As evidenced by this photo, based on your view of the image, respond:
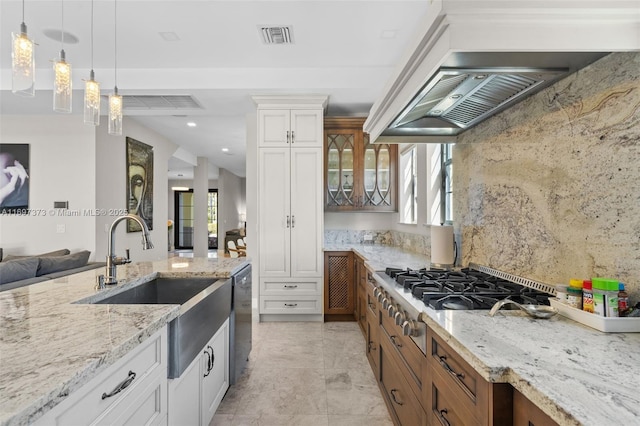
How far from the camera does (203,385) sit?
1736 millimetres

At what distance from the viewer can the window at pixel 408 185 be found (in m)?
3.94

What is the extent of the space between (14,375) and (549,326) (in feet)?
4.67

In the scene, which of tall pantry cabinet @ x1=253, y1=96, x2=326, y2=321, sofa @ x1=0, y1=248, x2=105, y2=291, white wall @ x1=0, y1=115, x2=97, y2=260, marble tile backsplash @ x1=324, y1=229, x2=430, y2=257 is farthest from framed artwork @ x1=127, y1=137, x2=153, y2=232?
marble tile backsplash @ x1=324, y1=229, x2=430, y2=257

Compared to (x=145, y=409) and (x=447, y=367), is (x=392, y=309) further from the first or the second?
(x=145, y=409)

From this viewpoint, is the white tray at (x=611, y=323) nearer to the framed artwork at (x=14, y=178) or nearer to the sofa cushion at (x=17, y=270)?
the sofa cushion at (x=17, y=270)

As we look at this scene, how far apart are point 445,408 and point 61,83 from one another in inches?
111

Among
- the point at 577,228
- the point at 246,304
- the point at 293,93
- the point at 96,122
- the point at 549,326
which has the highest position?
the point at 293,93

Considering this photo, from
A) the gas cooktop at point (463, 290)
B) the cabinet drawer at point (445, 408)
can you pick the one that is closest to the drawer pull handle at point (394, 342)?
the gas cooktop at point (463, 290)

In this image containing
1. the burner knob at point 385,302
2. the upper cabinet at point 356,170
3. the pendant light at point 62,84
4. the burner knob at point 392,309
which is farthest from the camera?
the upper cabinet at point 356,170

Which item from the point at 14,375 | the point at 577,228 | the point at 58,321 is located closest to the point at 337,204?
the point at 577,228

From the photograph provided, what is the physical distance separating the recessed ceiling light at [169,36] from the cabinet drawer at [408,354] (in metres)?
2.97

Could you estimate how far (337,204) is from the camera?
416cm

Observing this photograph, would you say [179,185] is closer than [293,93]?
No

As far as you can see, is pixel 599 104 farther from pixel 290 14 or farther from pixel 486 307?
pixel 290 14
